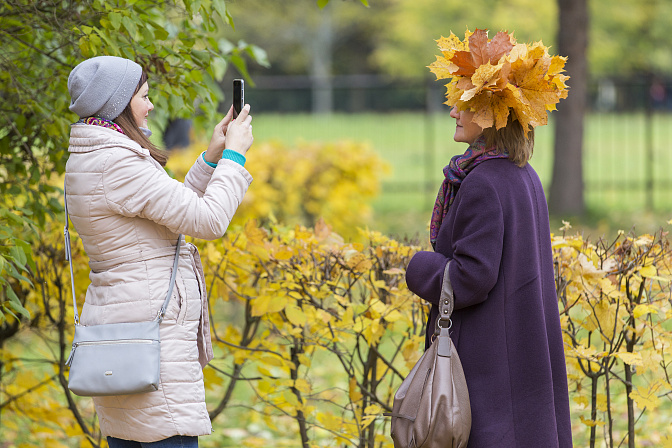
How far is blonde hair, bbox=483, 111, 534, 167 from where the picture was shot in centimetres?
222

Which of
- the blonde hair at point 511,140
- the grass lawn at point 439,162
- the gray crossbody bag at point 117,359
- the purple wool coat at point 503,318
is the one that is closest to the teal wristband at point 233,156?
the gray crossbody bag at point 117,359

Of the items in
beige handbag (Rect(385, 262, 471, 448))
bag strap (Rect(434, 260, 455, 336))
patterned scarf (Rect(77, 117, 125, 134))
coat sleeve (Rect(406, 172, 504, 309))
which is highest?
patterned scarf (Rect(77, 117, 125, 134))

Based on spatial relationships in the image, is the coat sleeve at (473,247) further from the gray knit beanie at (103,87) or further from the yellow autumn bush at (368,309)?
the gray knit beanie at (103,87)

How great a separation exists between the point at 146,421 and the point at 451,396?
86cm

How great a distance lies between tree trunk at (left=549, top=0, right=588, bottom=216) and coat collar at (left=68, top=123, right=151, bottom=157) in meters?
8.31

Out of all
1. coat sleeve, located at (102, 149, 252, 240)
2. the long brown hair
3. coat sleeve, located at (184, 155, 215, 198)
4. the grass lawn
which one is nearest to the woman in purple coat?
coat sleeve, located at (102, 149, 252, 240)

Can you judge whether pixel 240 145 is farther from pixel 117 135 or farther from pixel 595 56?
pixel 595 56

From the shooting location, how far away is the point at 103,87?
216cm

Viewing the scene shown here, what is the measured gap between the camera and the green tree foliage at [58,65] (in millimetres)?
2689

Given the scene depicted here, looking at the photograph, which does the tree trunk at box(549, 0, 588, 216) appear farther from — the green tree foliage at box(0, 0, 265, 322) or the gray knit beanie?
the gray knit beanie

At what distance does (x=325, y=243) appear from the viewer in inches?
119

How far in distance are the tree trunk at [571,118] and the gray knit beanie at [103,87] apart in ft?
27.1

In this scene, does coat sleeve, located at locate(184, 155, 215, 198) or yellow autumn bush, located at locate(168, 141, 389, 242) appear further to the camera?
yellow autumn bush, located at locate(168, 141, 389, 242)

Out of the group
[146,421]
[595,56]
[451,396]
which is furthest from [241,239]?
[595,56]
